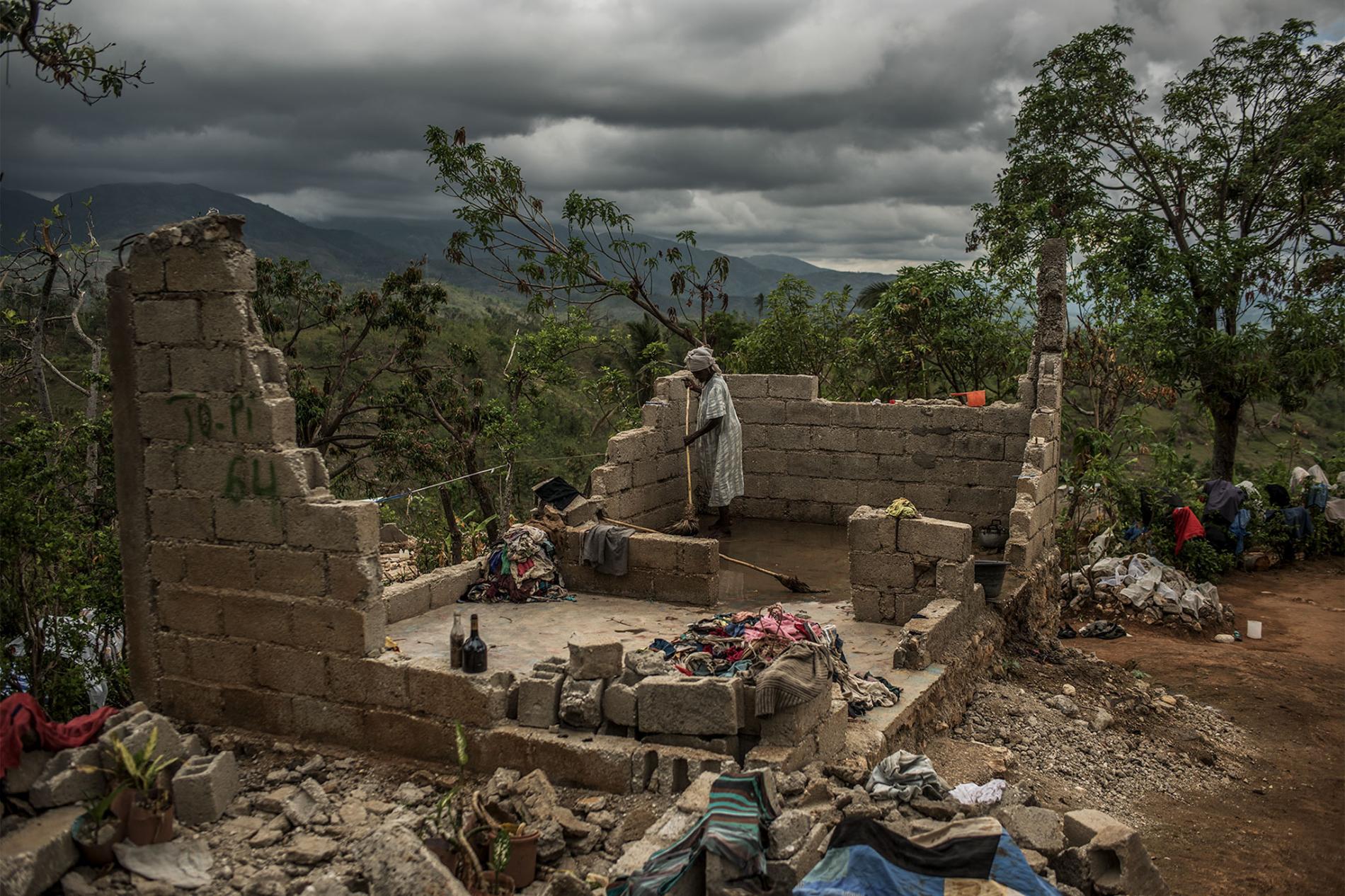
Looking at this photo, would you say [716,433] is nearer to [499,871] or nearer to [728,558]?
[728,558]

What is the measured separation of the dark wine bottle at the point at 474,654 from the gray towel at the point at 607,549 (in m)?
2.56

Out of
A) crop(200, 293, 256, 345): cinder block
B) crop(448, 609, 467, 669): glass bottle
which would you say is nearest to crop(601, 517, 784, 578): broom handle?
crop(448, 609, 467, 669): glass bottle

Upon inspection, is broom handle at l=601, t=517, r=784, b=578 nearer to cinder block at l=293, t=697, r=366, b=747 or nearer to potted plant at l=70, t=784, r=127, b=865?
cinder block at l=293, t=697, r=366, b=747

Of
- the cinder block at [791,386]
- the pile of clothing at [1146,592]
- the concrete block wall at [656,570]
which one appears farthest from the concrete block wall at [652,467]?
the pile of clothing at [1146,592]

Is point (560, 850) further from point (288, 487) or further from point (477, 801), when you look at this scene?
point (288, 487)

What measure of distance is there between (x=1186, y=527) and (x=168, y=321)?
40.6 feet

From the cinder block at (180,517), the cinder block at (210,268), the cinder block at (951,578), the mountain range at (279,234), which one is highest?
the mountain range at (279,234)

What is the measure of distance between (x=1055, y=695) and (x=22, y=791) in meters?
7.76

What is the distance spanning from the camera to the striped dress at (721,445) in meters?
11.7

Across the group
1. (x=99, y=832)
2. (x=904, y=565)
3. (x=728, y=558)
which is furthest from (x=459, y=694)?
(x=904, y=565)

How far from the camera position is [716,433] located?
1187 centimetres

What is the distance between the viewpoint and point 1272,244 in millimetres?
18094

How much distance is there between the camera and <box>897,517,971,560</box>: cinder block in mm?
8930

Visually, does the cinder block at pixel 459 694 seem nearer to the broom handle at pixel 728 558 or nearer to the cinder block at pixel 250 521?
the cinder block at pixel 250 521
